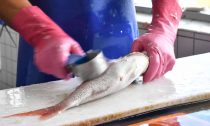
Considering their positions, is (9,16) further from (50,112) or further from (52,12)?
(50,112)

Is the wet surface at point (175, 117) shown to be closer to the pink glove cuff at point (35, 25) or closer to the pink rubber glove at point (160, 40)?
the pink rubber glove at point (160, 40)

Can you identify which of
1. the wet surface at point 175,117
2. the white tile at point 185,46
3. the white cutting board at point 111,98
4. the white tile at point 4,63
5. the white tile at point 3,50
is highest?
the white cutting board at point 111,98

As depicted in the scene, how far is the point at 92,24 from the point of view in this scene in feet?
4.63

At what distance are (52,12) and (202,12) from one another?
1035mm

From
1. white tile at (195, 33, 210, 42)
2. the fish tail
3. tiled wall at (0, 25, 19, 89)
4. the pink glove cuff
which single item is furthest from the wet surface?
tiled wall at (0, 25, 19, 89)

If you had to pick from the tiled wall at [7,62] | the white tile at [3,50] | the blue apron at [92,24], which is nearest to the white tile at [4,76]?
the tiled wall at [7,62]

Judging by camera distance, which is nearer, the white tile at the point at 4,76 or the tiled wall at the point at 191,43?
the tiled wall at the point at 191,43

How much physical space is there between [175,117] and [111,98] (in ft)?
0.61

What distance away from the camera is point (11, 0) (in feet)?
3.98

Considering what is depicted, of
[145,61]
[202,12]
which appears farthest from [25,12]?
[202,12]

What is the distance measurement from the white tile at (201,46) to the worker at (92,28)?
0.53 meters

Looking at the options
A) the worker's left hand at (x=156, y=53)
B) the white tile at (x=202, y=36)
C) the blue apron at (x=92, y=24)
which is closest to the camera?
the worker's left hand at (x=156, y=53)

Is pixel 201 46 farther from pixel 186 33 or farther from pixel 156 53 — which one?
pixel 156 53

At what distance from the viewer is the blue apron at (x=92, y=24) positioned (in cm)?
140
